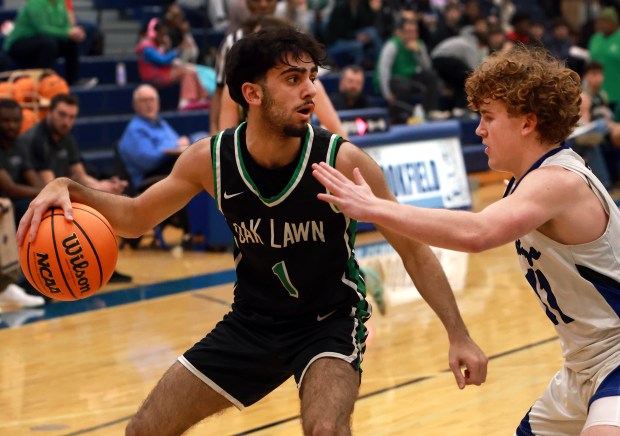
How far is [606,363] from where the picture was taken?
3.30m

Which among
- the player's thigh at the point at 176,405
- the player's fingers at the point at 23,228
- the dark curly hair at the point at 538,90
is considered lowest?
the player's thigh at the point at 176,405

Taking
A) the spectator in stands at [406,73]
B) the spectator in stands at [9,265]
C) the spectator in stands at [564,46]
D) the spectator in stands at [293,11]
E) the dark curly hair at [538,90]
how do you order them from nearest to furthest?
the dark curly hair at [538,90], the spectator in stands at [9,265], the spectator in stands at [293,11], the spectator in stands at [406,73], the spectator in stands at [564,46]

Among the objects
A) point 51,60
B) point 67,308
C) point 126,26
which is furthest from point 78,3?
point 67,308

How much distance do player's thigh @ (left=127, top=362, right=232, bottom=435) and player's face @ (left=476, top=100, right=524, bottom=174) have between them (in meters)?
1.30

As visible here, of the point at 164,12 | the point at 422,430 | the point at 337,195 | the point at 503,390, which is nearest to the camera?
the point at 337,195

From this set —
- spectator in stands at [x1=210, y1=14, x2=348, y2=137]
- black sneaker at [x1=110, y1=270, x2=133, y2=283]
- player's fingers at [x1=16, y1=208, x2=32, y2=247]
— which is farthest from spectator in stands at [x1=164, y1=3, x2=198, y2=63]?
player's fingers at [x1=16, y1=208, x2=32, y2=247]

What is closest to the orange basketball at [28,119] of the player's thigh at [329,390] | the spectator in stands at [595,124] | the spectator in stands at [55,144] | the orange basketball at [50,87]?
the orange basketball at [50,87]

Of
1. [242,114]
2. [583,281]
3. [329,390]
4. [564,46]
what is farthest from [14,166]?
[564,46]

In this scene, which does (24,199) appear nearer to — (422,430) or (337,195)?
(422,430)

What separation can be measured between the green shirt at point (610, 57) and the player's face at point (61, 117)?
9.03m

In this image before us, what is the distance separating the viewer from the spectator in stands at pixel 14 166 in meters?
8.53

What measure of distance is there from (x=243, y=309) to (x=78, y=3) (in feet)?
41.3

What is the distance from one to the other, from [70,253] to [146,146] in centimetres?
687

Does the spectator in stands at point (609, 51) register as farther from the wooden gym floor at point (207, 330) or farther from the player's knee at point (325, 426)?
the player's knee at point (325, 426)
